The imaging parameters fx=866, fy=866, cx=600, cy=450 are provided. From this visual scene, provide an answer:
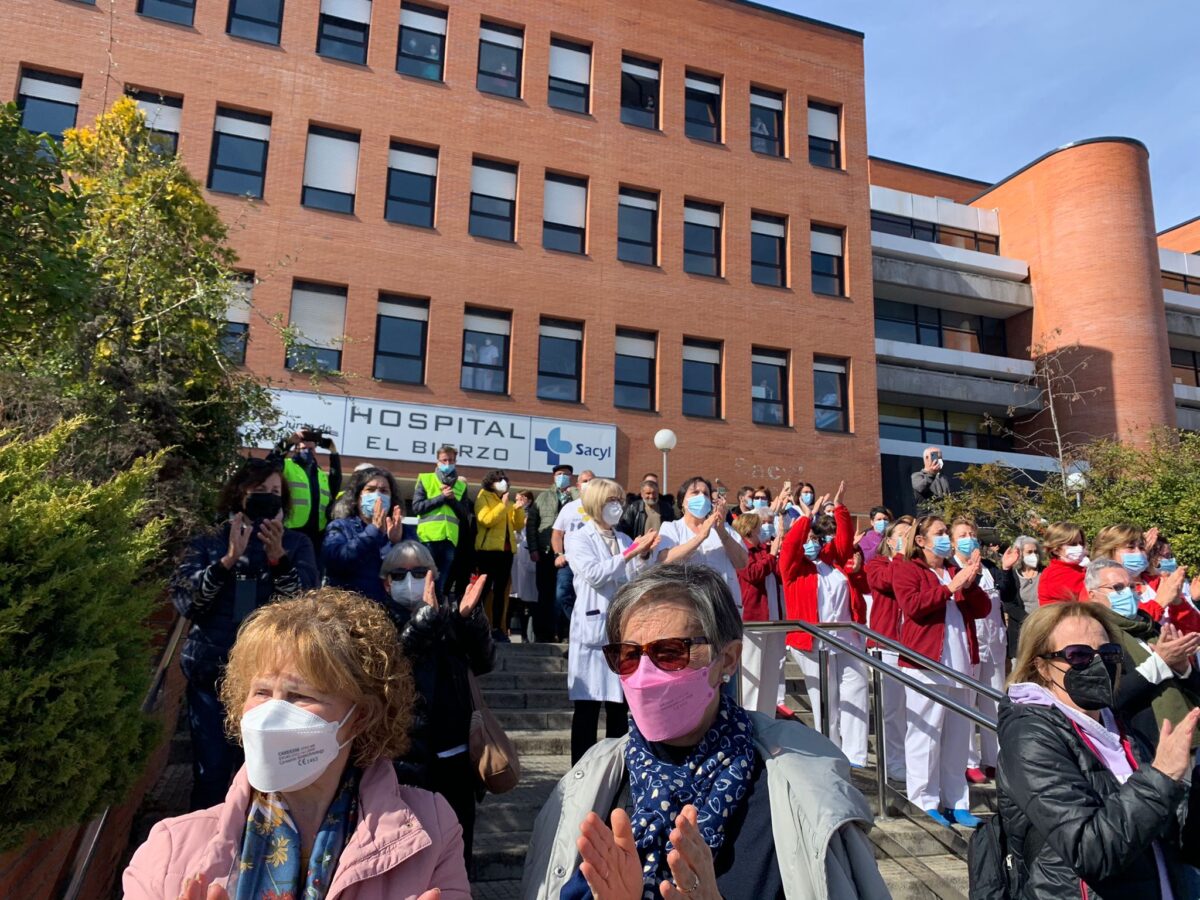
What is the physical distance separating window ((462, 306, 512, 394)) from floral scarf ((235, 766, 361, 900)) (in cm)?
1717

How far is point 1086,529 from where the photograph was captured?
46.1 feet

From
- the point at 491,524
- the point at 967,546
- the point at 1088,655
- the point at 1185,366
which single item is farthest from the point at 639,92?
the point at 1185,366

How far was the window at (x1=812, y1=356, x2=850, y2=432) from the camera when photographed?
2236 cm

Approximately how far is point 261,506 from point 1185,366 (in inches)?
1518

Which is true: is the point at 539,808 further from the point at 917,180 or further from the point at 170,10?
the point at 917,180

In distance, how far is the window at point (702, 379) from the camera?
21.1 meters

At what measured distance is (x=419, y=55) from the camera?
20.3 meters

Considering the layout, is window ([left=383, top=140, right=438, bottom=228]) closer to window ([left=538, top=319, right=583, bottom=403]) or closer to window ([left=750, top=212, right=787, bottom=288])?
window ([left=538, top=319, right=583, bottom=403])

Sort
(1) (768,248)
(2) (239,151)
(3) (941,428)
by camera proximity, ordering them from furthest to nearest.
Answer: (3) (941,428) < (1) (768,248) < (2) (239,151)

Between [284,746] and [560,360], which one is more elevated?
[560,360]

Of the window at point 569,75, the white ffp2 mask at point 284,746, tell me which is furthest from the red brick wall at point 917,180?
the white ffp2 mask at point 284,746

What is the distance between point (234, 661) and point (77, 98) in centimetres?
1943

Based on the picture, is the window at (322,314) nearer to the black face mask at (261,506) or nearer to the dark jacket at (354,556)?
the dark jacket at (354,556)

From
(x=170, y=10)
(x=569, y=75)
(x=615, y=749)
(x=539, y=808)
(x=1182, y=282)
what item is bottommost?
(x=539, y=808)
